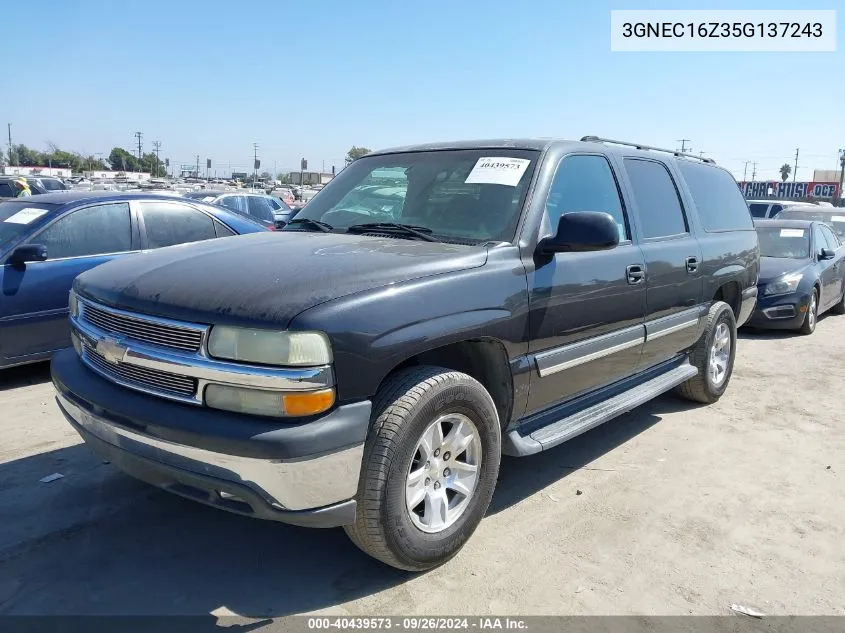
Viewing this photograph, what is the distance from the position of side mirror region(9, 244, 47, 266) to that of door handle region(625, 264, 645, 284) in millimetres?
4550

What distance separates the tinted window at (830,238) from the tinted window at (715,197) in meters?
4.94

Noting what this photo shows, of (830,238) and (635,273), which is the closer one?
(635,273)

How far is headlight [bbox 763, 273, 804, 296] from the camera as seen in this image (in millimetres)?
8734

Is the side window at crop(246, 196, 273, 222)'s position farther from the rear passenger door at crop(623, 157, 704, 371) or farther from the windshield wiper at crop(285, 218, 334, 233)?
the rear passenger door at crop(623, 157, 704, 371)

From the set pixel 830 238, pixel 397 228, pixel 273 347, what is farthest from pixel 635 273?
pixel 830 238

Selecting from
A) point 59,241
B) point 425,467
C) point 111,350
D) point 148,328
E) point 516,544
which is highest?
point 59,241

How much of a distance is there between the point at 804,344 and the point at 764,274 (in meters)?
1.09

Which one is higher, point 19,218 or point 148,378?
point 19,218

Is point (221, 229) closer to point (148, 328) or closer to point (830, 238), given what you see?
point (148, 328)

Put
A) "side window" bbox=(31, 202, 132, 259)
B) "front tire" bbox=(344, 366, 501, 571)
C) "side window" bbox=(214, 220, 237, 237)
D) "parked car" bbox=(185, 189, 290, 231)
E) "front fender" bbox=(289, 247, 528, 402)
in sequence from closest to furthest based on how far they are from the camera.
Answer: "front fender" bbox=(289, 247, 528, 402), "front tire" bbox=(344, 366, 501, 571), "side window" bbox=(31, 202, 132, 259), "side window" bbox=(214, 220, 237, 237), "parked car" bbox=(185, 189, 290, 231)

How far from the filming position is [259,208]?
1655 centimetres

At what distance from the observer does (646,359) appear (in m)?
4.49

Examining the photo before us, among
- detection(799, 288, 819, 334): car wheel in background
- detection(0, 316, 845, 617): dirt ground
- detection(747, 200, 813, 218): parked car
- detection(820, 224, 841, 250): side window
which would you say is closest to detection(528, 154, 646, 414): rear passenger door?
Answer: detection(0, 316, 845, 617): dirt ground

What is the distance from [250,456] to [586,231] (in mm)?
1862
